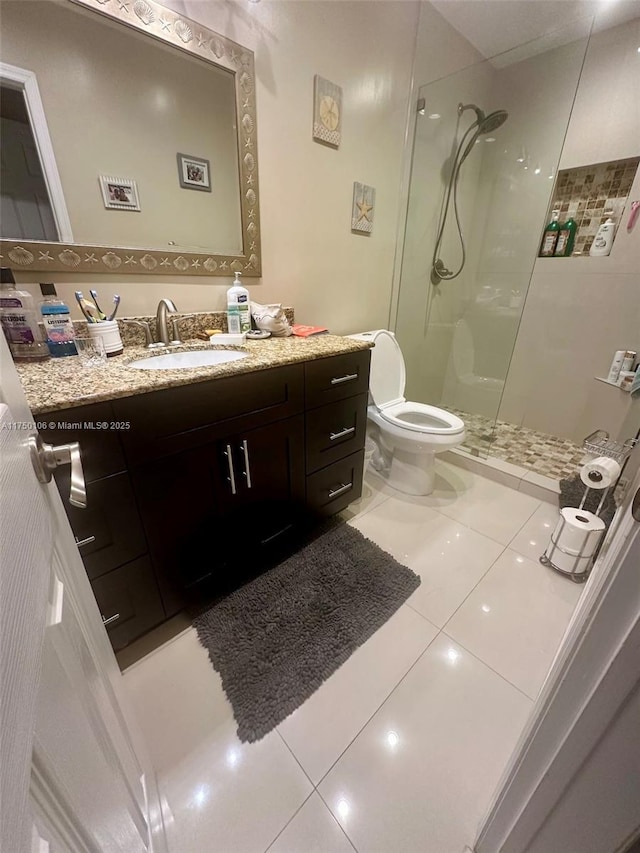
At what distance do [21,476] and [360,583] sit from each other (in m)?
1.22

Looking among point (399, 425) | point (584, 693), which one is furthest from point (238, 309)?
point (584, 693)

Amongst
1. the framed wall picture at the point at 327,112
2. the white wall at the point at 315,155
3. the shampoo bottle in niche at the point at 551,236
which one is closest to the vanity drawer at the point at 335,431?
the white wall at the point at 315,155

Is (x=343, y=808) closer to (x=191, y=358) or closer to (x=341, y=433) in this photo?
(x=341, y=433)

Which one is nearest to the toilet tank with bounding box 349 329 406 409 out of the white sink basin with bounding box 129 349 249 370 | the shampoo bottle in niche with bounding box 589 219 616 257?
the white sink basin with bounding box 129 349 249 370

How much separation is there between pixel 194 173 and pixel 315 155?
572 mm

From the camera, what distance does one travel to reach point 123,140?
1064mm

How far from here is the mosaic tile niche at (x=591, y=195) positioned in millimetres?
1913

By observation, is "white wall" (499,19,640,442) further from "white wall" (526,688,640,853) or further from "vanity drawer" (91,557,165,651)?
"vanity drawer" (91,557,165,651)

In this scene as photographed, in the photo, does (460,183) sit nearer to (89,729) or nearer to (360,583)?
(360,583)

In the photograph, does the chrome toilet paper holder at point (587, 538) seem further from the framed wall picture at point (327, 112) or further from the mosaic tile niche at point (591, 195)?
the framed wall picture at point (327, 112)

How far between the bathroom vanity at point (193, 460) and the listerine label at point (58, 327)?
0.31 feet

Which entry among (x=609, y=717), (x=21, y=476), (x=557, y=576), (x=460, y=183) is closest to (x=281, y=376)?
(x=21, y=476)

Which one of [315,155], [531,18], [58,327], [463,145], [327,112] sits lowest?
[58,327]

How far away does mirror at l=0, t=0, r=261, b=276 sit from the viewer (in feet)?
3.01
